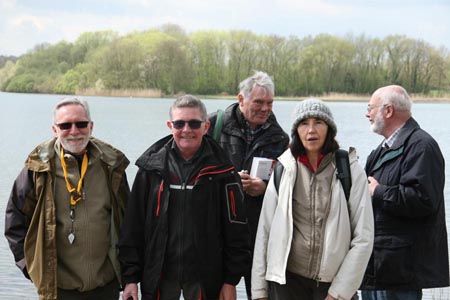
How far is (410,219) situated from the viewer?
13.5 ft

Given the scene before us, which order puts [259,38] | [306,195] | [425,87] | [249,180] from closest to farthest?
1. [306,195]
2. [249,180]
3. [425,87]
4. [259,38]

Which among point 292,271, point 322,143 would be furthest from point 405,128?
point 292,271

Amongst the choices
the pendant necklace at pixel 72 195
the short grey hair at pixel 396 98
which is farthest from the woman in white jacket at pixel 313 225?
the pendant necklace at pixel 72 195

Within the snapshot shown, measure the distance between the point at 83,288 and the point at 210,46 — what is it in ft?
198

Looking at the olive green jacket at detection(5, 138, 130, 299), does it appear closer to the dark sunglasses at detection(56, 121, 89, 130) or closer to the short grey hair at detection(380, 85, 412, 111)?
the dark sunglasses at detection(56, 121, 89, 130)

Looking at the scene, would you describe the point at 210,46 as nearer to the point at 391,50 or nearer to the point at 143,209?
the point at 391,50

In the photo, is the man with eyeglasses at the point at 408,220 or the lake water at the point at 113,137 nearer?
the man with eyeglasses at the point at 408,220

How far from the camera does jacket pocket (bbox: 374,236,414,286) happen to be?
4.10 metres

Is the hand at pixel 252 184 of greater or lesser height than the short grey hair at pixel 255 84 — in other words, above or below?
below

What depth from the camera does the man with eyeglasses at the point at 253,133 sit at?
433 centimetres

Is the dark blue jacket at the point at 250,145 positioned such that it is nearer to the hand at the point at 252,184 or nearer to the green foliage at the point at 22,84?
the hand at the point at 252,184

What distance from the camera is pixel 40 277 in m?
3.65

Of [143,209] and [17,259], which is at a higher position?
[143,209]

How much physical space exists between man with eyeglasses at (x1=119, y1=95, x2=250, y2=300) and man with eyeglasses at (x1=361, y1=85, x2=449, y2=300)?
0.99 meters
